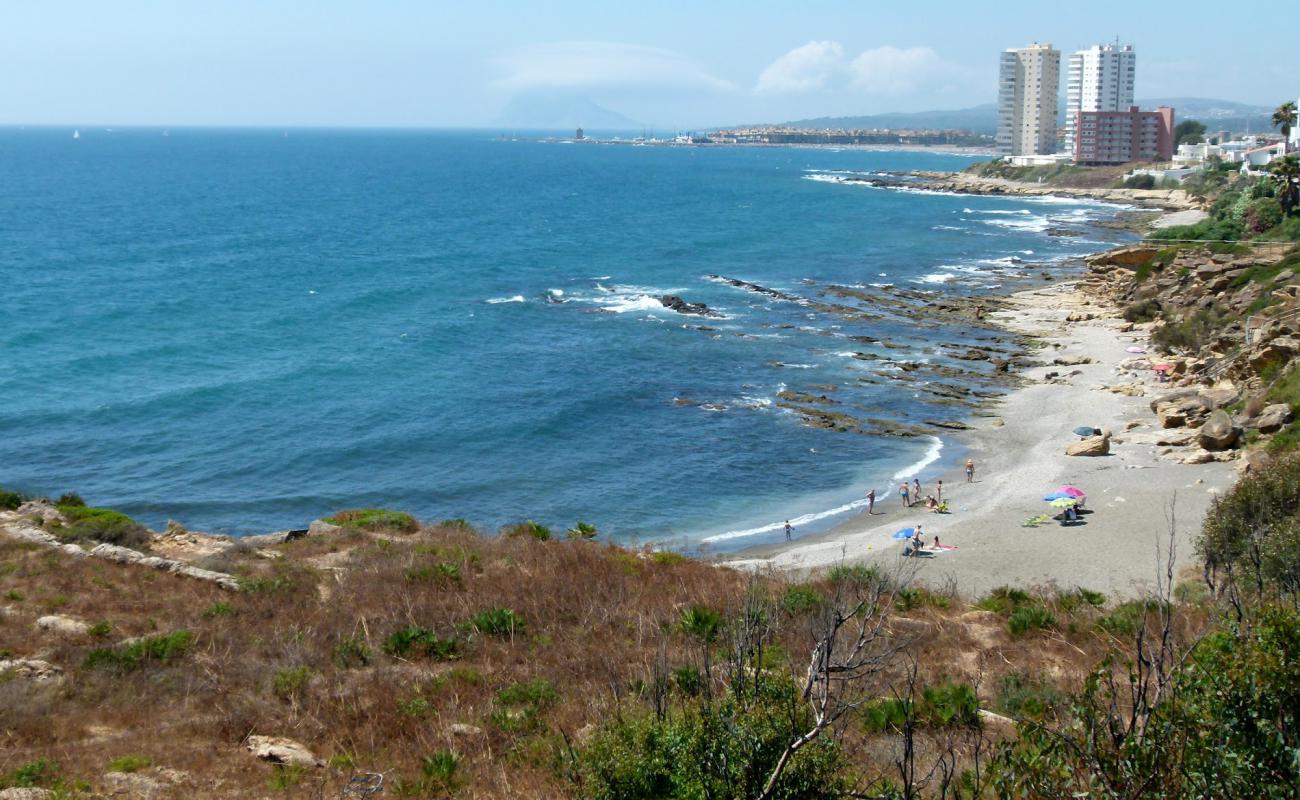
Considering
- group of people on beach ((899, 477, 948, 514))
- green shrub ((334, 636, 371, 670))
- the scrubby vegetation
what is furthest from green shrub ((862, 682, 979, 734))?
group of people on beach ((899, 477, 948, 514))

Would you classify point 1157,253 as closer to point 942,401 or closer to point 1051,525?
point 942,401

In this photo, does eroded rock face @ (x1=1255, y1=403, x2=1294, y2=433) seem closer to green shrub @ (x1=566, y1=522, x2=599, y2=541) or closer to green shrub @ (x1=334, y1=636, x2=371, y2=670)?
green shrub @ (x1=566, y1=522, x2=599, y2=541)

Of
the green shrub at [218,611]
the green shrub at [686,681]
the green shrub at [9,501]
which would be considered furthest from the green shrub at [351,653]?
the green shrub at [9,501]

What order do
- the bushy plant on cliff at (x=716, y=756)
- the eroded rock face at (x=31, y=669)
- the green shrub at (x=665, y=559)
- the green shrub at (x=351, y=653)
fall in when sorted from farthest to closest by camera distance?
the green shrub at (x=665, y=559), the green shrub at (x=351, y=653), the eroded rock face at (x=31, y=669), the bushy plant on cliff at (x=716, y=756)

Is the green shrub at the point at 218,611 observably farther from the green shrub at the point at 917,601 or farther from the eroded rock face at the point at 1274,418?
the eroded rock face at the point at 1274,418

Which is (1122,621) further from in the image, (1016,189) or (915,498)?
(1016,189)

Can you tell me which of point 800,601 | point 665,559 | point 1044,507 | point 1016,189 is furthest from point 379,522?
point 1016,189
